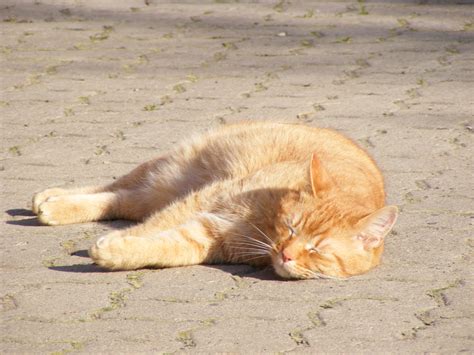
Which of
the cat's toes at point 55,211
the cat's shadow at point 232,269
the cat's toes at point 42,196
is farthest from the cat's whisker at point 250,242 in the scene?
the cat's toes at point 42,196

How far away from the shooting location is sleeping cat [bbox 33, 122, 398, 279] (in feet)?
13.5

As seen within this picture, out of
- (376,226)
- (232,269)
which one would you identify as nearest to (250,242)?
(232,269)

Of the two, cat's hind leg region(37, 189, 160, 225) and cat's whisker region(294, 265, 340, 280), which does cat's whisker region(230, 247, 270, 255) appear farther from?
cat's hind leg region(37, 189, 160, 225)

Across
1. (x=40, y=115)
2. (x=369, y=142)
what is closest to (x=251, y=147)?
(x=369, y=142)

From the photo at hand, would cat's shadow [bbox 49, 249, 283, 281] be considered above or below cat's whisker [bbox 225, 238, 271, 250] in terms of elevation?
below

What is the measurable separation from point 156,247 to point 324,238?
0.71 metres

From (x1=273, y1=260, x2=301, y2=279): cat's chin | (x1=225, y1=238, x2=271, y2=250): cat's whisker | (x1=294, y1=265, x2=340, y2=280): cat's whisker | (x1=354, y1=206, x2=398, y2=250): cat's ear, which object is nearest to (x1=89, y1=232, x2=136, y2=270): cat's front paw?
(x1=225, y1=238, x2=271, y2=250): cat's whisker

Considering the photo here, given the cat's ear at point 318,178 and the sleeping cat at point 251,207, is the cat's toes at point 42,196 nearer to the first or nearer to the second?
the sleeping cat at point 251,207

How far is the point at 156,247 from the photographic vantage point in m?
4.17

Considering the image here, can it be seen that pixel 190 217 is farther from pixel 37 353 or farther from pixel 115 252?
pixel 37 353

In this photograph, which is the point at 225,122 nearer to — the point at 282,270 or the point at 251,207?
the point at 251,207

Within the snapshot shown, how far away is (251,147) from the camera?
4.81 m

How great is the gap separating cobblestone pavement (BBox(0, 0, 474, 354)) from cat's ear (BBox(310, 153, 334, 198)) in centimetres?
40

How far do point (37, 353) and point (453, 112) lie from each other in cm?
405
